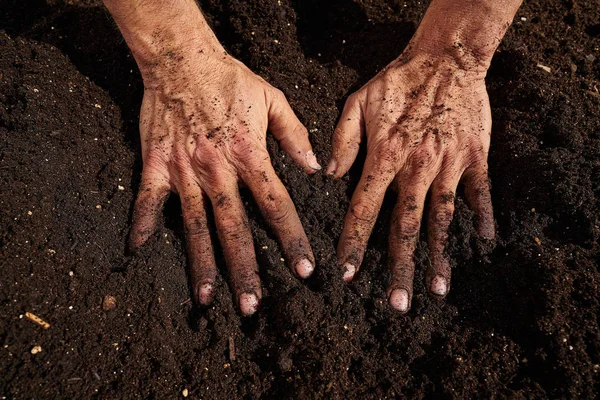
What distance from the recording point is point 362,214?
1703 mm

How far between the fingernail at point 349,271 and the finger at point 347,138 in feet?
1.33

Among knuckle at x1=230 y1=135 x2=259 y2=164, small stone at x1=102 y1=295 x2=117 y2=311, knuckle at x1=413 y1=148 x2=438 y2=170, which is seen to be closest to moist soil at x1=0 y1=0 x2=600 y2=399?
small stone at x1=102 y1=295 x2=117 y2=311

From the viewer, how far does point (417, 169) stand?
1.78 meters

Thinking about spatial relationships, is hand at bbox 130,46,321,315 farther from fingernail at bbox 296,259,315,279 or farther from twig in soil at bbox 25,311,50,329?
twig in soil at bbox 25,311,50,329

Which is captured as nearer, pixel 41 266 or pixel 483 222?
pixel 41 266

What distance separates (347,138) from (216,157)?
0.56 m

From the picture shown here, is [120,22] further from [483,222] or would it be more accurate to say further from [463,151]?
[483,222]

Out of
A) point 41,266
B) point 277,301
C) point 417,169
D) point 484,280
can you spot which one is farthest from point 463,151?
point 41,266

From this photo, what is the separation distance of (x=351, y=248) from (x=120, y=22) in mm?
1294

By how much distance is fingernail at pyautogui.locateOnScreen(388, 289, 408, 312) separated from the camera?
1573mm

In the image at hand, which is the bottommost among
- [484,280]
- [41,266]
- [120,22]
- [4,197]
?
[484,280]

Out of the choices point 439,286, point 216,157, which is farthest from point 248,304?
point 439,286

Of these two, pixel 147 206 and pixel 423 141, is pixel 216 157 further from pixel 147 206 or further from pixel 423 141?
pixel 423 141

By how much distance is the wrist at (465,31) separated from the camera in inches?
72.2
